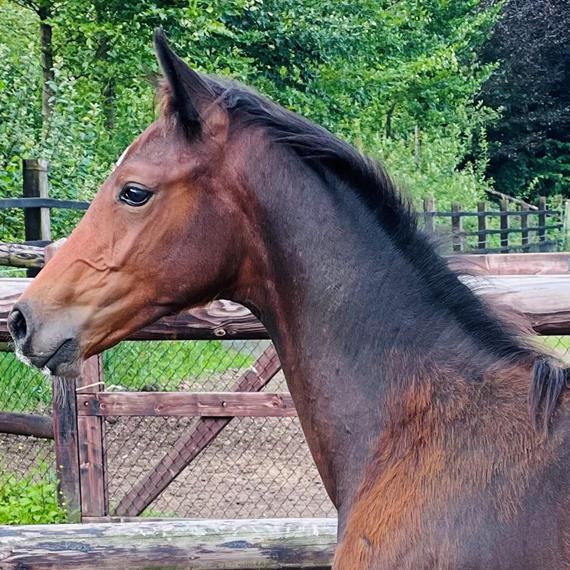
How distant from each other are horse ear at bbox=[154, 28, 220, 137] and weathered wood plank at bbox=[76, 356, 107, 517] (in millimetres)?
2180

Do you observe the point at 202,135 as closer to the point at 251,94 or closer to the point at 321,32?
the point at 251,94

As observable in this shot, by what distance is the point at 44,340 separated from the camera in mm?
2162

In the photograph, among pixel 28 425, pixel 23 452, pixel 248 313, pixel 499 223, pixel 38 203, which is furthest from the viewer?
pixel 499 223

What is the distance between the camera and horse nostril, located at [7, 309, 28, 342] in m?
2.17

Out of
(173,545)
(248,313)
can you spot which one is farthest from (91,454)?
(248,313)

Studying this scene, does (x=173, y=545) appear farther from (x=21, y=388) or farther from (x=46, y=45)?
(x=46, y=45)

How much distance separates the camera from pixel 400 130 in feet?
60.4

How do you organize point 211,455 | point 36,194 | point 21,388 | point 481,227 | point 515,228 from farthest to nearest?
point 515,228 < point 481,227 < point 36,194 < point 211,455 < point 21,388

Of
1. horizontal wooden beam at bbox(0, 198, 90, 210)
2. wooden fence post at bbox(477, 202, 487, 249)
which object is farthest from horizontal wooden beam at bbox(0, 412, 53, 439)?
wooden fence post at bbox(477, 202, 487, 249)

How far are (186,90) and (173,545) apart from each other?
192 centimetres

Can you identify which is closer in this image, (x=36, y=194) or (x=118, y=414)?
(x=118, y=414)

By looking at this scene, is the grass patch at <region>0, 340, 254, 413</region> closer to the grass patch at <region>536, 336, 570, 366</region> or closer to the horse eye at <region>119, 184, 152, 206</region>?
the grass patch at <region>536, 336, 570, 366</region>

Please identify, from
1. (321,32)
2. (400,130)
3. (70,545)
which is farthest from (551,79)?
(70,545)

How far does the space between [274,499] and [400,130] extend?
545 inches
